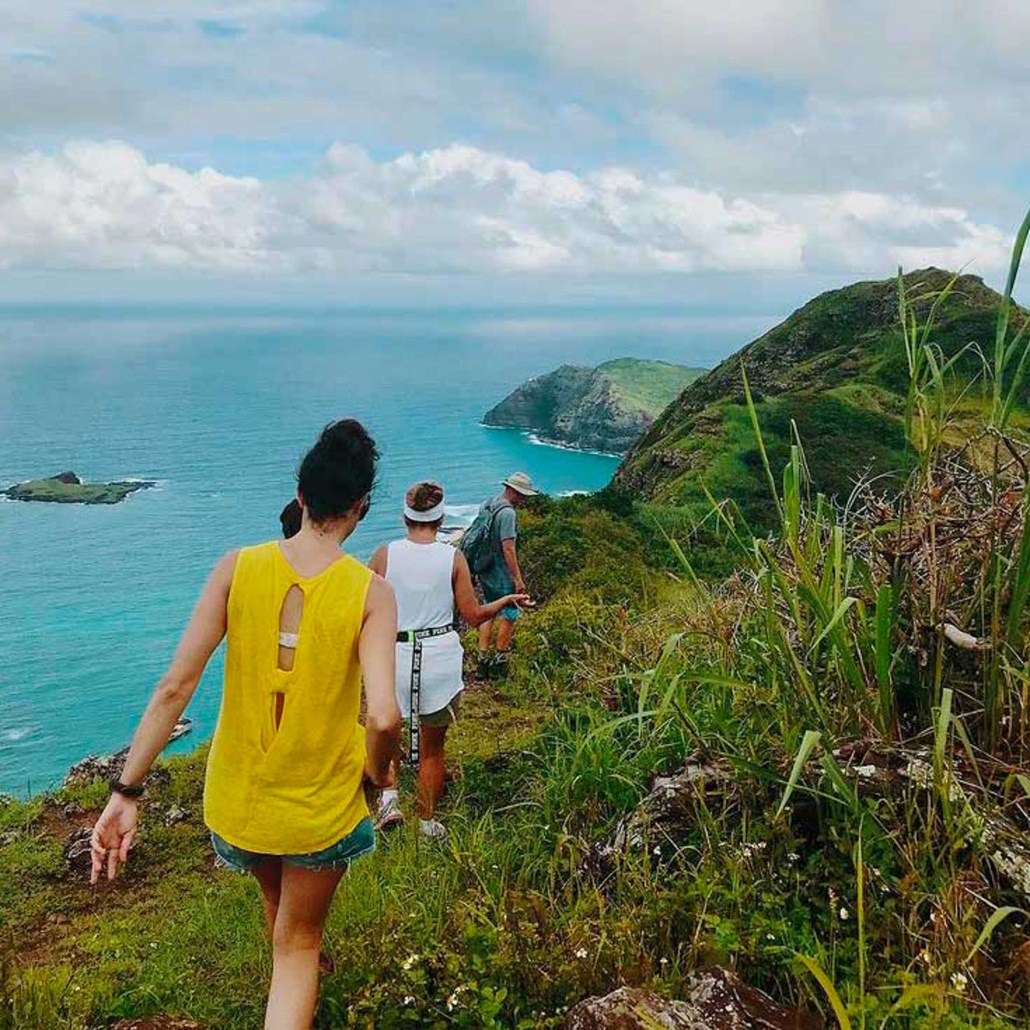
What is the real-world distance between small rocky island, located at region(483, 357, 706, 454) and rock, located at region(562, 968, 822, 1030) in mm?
95849

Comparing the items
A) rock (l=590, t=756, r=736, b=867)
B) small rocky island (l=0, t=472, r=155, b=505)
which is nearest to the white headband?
rock (l=590, t=756, r=736, b=867)

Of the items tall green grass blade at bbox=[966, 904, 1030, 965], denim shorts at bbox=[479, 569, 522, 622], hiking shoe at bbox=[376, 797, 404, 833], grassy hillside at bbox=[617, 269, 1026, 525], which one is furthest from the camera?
grassy hillside at bbox=[617, 269, 1026, 525]

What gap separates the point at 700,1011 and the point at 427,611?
2.87 metres

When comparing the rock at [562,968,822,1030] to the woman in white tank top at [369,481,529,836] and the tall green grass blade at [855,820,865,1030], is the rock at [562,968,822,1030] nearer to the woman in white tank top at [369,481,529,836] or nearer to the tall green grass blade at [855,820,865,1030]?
the tall green grass blade at [855,820,865,1030]

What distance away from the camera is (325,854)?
316 centimetres

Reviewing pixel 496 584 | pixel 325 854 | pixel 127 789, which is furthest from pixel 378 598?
pixel 496 584

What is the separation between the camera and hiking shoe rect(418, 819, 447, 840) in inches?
194

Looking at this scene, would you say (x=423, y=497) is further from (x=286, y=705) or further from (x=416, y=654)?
(x=286, y=705)

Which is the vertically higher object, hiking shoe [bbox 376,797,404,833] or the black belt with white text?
the black belt with white text

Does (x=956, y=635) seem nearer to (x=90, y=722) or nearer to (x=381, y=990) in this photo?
(x=381, y=990)

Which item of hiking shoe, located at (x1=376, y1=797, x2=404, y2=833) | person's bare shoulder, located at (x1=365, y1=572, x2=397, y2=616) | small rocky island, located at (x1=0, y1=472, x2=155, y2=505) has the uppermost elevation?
person's bare shoulder, located at (x1=365, y1=572, x2=397, y2=616)

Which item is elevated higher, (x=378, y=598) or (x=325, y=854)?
(x=378, y=598)

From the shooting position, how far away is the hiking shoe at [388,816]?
545 cm

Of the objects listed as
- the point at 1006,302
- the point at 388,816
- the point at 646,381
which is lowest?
the point at 646,381
